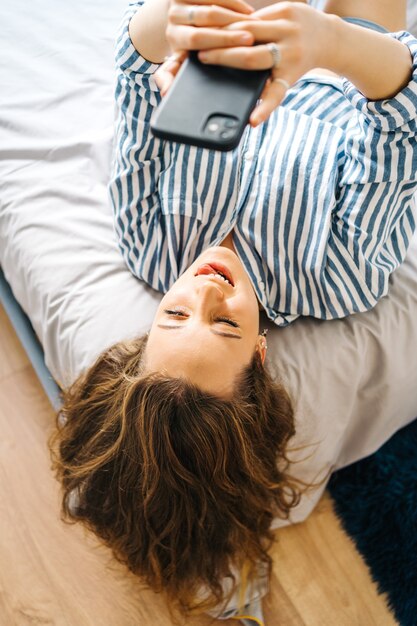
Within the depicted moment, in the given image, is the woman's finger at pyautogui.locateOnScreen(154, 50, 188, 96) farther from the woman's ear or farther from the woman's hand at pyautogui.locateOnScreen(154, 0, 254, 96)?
the woman's ear

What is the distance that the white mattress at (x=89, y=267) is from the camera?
1.04 meters

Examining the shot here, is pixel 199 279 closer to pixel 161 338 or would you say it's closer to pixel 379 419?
pixel 161 338

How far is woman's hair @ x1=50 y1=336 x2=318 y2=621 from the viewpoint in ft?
2.78

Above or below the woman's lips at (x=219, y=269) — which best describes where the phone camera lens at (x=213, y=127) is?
above

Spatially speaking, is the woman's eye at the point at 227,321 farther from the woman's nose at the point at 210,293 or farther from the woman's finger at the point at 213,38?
Result: the woman's finger at the point at 213,38

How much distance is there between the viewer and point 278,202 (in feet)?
3.40

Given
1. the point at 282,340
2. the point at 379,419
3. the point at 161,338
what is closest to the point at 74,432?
the point at 161,338

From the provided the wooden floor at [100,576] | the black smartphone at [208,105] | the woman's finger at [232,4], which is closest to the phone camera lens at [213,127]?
the black smartphone at [208,105]

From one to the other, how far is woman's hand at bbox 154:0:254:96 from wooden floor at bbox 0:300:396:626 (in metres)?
0.90

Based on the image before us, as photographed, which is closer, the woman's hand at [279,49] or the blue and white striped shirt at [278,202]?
the woman's hand at [279,49]

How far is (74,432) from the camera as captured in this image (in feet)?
3.23

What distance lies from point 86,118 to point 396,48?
0.64 m

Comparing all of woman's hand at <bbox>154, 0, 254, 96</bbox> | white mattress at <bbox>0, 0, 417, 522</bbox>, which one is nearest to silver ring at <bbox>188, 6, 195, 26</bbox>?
woman's hand at <bbox>154, 0, 254, 96</bbox>

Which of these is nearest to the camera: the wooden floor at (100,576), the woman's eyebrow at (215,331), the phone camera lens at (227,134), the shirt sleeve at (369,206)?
the phone camera lens at (227,134)
